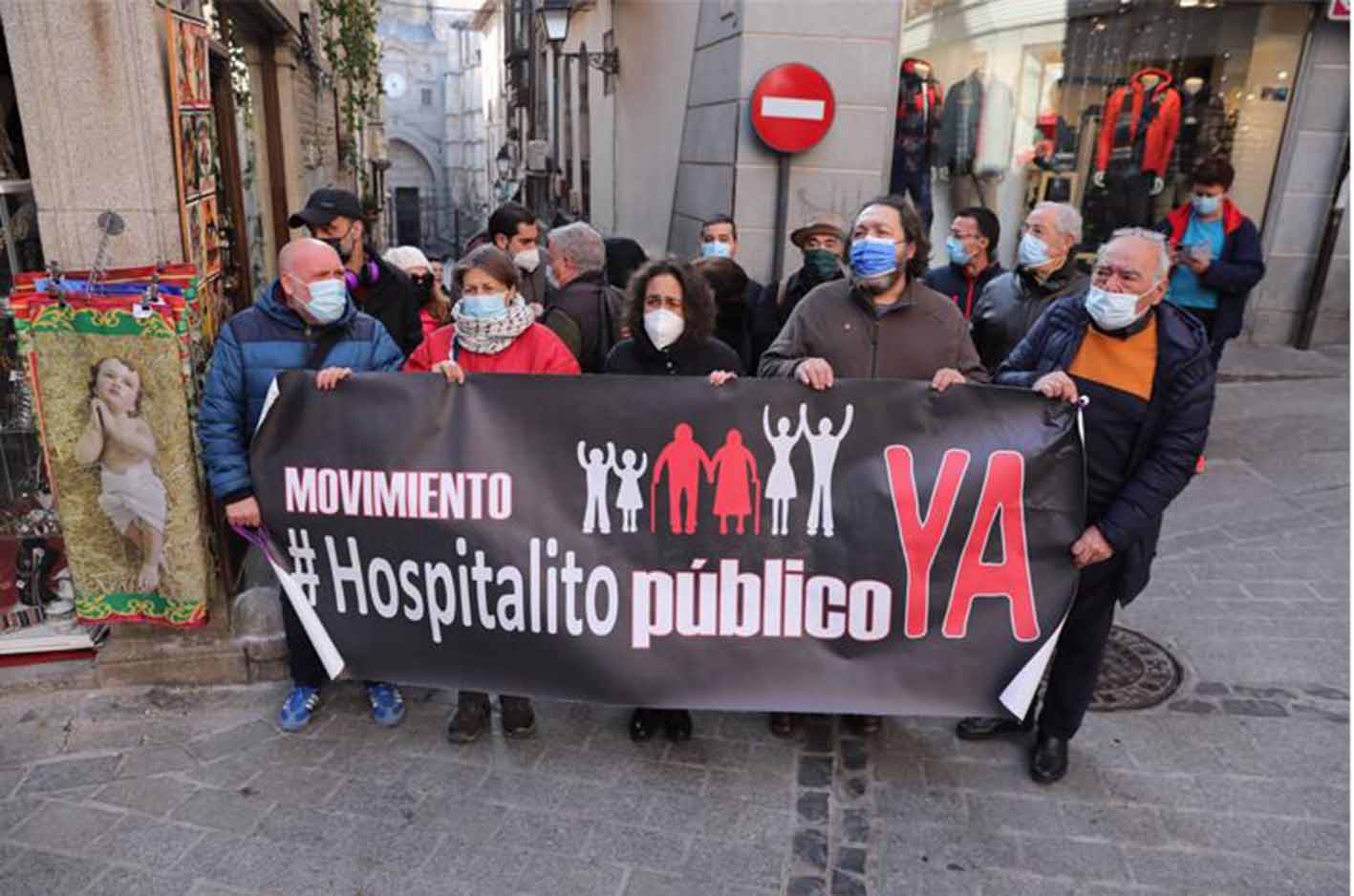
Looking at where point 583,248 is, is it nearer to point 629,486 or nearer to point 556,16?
point 629,486

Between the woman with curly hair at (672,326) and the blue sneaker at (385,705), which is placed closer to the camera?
the woman with curly hair at (672,326)

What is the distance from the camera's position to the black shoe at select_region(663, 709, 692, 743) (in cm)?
375

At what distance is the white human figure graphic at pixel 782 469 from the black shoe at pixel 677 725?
95cm

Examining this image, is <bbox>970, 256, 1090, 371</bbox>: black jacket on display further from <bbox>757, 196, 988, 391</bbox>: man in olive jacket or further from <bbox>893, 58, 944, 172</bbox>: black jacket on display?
<bbox>893, 58, 944, 172</bbox>: black jacket on display

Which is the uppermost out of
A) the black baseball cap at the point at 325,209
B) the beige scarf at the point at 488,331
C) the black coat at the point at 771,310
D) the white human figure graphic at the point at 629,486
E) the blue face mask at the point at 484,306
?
the black baseball cap at the point at 325,209

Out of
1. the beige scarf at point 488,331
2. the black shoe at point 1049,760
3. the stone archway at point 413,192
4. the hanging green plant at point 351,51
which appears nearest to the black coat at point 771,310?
the beige scarf at point 488,331

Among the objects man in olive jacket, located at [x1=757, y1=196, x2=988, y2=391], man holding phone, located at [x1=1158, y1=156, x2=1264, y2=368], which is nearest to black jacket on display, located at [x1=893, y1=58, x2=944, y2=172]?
man holding phone, located at [x1=1158, y1=156, x2=1264, y2=368]

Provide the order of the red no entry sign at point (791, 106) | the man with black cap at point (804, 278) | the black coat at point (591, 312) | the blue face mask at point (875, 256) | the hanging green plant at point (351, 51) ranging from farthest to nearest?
the hanging green plant at point (351, 51), the red no entry sign at point (791, 106), the man with black cap at point (804, 278), the black coat at point (591, 312), the blue face mask at point (875, 256)

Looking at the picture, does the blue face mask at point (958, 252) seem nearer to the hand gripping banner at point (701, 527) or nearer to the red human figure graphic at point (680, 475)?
the hand gripping banner at point (701, 527)

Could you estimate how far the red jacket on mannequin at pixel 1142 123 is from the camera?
31.1 feet

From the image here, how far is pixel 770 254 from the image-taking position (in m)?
8.59

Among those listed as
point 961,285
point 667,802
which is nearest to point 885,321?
point 961,285

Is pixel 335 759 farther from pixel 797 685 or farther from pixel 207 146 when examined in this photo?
pixel 207 146

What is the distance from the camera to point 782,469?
3.29 metres
